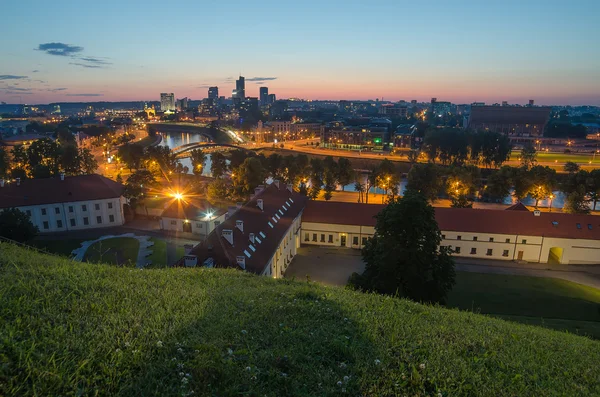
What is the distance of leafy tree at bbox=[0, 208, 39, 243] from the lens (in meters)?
34.4

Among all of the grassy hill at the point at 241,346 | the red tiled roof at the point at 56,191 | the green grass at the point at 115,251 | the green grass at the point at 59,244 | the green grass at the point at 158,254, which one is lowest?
the green grass at the point at 59,244

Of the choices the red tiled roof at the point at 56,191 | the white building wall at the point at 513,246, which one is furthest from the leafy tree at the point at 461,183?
the red tiled roof at the point at 56,191

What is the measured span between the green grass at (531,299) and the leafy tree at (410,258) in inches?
154

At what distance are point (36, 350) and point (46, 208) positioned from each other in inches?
1742

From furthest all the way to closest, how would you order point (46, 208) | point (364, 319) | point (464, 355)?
point (46, 208) → point (364, 319) → point (464, 355)

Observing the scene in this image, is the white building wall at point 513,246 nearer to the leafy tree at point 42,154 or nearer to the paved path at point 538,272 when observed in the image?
the paved path at point 538,272

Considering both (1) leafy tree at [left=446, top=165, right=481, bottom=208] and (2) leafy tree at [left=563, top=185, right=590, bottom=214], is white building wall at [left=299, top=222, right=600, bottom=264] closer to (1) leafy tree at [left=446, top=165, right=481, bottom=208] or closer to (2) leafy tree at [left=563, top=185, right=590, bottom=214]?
(2) leafy tree at [left=563, top=185, right=590, bottom=214]

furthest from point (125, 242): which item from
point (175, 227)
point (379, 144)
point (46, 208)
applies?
point (379, 144)

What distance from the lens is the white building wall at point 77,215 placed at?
44656 mm

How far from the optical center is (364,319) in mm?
12227

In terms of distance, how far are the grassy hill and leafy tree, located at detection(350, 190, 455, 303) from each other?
10862mm

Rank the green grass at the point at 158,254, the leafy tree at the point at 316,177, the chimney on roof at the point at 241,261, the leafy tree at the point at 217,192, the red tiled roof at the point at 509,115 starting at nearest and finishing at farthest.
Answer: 1. the chimney on roof at the point at 241,261
2. the green grass at the point at 158,254
3. the leafy tree at the point at 217,192
4. the leafy tree at the point at 316,177
5. the red tiled roof at the point at 509,115

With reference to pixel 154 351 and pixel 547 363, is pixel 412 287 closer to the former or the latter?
pixel 547 363

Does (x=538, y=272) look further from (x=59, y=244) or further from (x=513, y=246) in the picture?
(x=59, y=244)
